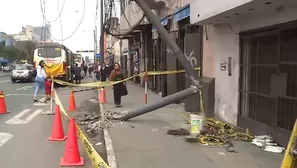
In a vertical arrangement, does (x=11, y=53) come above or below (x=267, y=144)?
above

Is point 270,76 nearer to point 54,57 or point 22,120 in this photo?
point 22,120

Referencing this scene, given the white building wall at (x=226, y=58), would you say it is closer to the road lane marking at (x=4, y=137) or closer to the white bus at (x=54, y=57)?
the road lane marking at (x=4, y=137)

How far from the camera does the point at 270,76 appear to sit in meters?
7.73

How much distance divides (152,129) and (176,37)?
701 cm

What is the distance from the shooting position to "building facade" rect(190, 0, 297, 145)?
6934 mm

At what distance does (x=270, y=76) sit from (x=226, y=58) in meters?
2.39

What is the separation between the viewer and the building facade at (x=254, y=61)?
6.93 metres

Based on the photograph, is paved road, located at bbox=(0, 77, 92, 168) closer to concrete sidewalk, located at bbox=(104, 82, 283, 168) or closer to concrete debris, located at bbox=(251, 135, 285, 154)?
concrete sidewalk, located at bbox=(104, 82, 283, 168)

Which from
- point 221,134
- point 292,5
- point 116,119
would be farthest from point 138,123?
point 292,5

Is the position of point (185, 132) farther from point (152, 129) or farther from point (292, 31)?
point (292, 31)

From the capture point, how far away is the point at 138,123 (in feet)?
34.2

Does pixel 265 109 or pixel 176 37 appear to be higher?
pixel 176 37

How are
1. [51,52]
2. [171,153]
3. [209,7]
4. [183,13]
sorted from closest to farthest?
[171,153]
[209,7]
[183,13]
[51,52]

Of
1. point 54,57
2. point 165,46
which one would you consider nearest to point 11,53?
point 54,57
